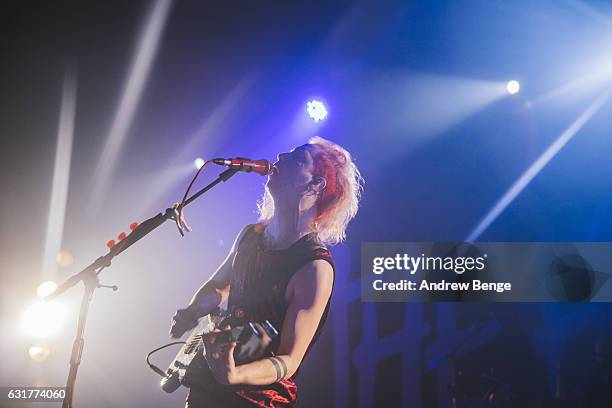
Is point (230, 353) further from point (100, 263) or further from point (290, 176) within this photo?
point (290, 176)

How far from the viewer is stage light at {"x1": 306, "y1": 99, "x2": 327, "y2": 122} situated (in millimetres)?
3850

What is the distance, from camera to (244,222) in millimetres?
3680

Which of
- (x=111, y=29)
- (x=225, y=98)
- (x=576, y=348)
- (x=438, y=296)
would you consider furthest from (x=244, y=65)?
(x=576, y=348)

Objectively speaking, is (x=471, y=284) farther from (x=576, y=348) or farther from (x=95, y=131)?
(x=95, y=131)

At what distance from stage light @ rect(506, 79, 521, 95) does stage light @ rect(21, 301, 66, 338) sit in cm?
350

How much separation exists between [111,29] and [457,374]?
3616 mm

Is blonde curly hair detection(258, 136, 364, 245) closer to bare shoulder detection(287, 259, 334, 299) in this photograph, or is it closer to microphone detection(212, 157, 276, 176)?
bare shoulder detection(287, 259, 334, 299)

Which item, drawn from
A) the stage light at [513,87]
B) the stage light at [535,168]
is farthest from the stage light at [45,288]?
the stage light at [513,87]

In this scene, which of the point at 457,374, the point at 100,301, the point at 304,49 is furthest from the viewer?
the point at 304,49

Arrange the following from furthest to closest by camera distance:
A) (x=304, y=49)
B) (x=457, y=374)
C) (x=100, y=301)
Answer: (x=304, y=49) → (x=100, y=301) → (x=457, y=374)

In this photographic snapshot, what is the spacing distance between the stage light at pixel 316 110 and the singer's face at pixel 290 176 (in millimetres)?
764

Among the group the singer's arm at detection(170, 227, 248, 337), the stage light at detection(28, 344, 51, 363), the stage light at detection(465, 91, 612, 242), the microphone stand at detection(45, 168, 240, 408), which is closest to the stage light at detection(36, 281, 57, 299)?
the stage light at detection(28, 344, 51, 363)

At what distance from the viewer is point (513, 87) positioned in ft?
12.5

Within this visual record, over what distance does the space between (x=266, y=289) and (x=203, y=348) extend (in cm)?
43
